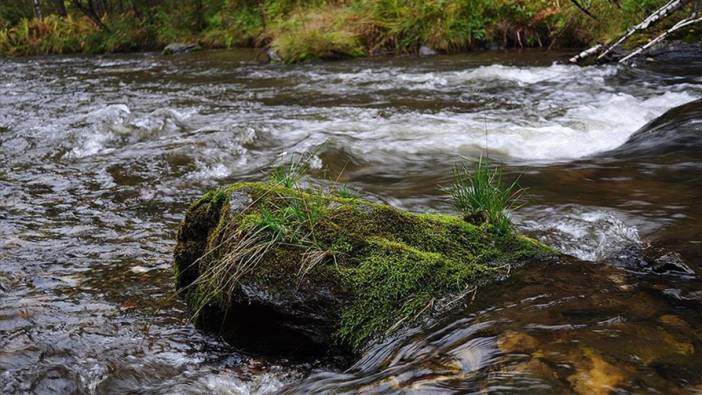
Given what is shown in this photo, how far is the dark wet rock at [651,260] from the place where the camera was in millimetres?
2922

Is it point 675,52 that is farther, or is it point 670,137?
point 675,52

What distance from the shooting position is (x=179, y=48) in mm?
20344

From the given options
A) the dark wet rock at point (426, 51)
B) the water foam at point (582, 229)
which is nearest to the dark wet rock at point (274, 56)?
the dark wet rock at point (426, 51)

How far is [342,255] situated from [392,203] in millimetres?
1959

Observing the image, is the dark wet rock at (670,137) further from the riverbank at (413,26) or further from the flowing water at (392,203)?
the riverbank at (413,26)

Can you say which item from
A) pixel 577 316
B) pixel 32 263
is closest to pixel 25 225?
pixel 32 263

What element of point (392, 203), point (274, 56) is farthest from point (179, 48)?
point (392, 203)

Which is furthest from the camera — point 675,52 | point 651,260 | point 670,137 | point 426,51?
point 426,51

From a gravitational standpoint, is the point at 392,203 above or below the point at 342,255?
below

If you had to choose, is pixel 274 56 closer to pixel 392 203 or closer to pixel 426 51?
pixel 426 51

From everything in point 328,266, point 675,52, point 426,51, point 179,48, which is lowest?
point 328,266

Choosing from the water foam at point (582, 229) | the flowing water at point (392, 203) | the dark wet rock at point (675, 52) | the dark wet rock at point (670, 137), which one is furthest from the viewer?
the dark wet rock at point (675, 52)

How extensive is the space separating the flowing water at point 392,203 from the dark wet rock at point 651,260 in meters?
0.02

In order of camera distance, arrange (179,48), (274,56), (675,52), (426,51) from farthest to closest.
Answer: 1. (179,48)
2. (274,56)
3. (426,51)
4. (675,52)
